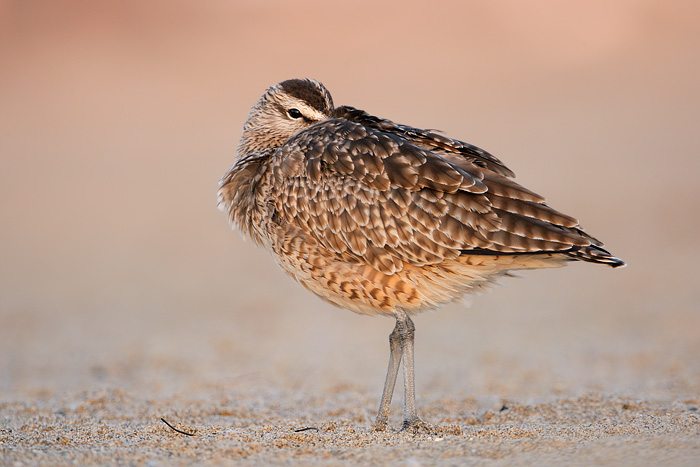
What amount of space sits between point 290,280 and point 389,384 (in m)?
9.14

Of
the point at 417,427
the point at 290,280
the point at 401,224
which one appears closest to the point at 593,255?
the point at 401,224

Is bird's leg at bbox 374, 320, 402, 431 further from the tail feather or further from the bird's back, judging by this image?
the tail feather

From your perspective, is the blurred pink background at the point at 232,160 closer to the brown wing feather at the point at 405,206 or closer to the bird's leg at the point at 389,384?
the bird's leg at the point at 389,384

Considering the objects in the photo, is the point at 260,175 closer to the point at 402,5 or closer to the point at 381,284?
the point at 381,284

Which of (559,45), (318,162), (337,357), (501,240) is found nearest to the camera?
(501,240)

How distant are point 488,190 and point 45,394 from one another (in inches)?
201

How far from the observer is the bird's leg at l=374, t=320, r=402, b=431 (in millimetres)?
6262

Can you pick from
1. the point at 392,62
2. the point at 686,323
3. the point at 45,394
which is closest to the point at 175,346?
the point at 45,394

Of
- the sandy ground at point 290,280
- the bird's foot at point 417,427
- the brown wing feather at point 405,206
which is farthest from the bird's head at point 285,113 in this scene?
the bird's foot at point 417,427

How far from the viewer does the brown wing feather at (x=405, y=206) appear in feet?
19.4

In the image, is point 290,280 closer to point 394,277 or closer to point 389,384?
point 389,384

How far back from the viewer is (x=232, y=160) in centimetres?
2188

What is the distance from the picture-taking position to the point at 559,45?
100 ft

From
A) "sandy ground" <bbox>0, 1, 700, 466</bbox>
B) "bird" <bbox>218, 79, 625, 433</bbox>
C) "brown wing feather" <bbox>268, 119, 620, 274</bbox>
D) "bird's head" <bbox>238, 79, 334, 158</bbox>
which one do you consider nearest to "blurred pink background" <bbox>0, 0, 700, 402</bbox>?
"sandy ground" <bbox>0, 1, 700, 466</bbox>
